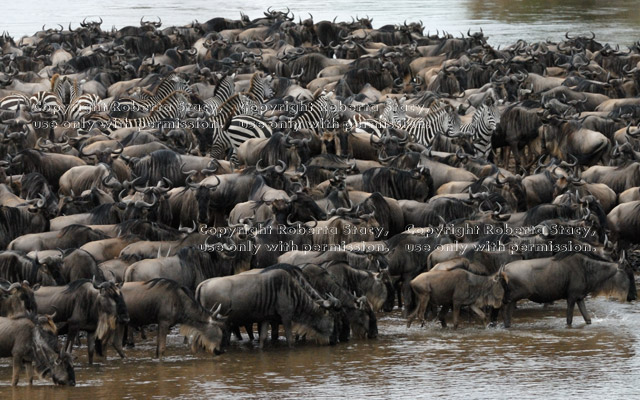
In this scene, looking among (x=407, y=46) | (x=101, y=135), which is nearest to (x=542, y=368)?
(x=101, y=135)

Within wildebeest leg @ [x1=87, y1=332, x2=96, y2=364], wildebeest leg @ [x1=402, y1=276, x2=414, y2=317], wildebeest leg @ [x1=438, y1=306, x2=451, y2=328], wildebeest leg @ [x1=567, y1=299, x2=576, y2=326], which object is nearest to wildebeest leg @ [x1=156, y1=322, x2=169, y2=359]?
wildebeest leg @ [x1=87, y1=332, x2=96, y2=364]

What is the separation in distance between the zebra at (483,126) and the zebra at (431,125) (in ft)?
0.68

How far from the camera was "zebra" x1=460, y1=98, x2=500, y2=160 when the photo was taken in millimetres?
19453

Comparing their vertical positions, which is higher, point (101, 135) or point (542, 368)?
point (101, 135)

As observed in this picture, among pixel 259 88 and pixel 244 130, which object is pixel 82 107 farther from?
pixel 244 130

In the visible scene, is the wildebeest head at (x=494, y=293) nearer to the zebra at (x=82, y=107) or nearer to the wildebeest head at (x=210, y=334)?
the wildebeest head at (x=210, y=334)

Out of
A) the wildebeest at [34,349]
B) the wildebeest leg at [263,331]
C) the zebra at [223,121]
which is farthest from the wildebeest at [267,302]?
the zebra at [223,121]

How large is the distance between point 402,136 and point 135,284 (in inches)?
294

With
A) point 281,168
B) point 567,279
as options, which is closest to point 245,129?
point 281,168

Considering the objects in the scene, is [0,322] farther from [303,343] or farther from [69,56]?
[69,56]

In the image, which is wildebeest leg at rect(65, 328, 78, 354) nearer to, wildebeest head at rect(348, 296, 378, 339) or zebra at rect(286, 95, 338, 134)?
wildebeest head at rect(348, 296, 378, 339)

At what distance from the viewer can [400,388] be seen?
10.9m

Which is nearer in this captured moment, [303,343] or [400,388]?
[400,388]

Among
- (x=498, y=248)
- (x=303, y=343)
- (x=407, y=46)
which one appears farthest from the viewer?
(x=407, y=46)
